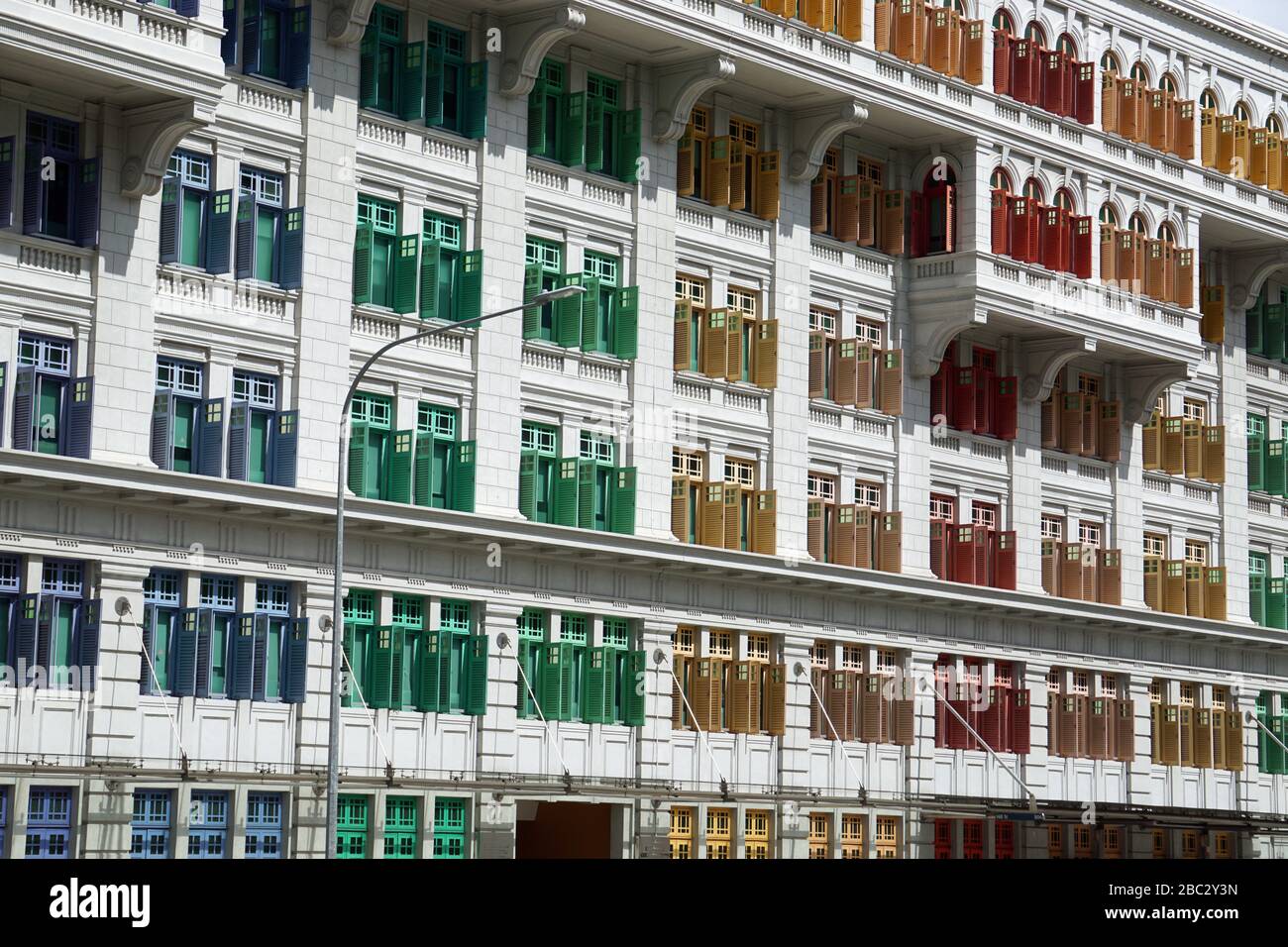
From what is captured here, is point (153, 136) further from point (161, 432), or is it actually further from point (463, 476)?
point (463, 476)

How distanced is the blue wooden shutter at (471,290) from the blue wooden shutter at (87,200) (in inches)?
255

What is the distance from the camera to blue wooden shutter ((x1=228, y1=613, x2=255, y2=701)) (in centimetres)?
3064

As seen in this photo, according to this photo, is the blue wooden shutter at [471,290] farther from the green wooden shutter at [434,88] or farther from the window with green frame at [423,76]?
the green wooden shutter at [434,88]

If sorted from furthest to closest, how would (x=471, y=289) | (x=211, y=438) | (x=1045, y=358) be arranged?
(x=1045, y=358)
(x=471, y=289)
(x=211, y=438)

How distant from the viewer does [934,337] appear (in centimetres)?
4203

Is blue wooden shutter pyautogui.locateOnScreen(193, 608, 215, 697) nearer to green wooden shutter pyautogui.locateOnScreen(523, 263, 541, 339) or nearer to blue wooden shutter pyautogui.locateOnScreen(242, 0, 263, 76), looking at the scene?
green wooden shutter pyautogui.locateOnScreen(523, 263, 541, 339)

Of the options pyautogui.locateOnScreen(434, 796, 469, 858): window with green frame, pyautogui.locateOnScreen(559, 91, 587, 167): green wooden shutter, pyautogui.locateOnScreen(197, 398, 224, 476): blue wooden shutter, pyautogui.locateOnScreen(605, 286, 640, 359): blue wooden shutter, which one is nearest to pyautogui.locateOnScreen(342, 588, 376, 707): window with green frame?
pyautogui.locateOnScreen(434, 796, 469, 858): window with green frame

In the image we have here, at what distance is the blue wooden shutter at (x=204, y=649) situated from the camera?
30.2m

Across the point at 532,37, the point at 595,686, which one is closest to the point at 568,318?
the point at 532,37

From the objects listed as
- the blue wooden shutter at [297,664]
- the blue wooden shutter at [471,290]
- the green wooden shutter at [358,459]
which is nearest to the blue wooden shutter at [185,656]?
the blue wooden shutter at [297,664]

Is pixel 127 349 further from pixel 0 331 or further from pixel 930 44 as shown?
pixel 930 44

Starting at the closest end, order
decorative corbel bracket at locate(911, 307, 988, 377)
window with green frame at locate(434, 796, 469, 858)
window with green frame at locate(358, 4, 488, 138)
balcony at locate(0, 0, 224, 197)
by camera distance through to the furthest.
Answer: balcony at locate(0, 0, 224, 197), window with green frame at locate(434, 796, 469, 858), window with green frame at locate(358, 4, 488, 138), decorative corbel bracket at locate(911, 307, 988, 377)

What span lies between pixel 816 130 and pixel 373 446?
11.8m

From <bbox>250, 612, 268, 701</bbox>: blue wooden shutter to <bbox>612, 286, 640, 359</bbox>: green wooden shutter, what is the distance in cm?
882
